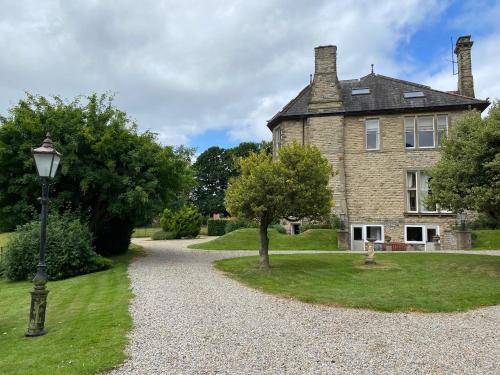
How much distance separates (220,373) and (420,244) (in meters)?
20.9

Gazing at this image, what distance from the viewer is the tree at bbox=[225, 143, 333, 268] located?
13070 millimetres

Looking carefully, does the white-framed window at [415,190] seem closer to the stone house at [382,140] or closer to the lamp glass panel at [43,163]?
the stone house at [382,140]

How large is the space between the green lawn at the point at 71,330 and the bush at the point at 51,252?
6.69 ft

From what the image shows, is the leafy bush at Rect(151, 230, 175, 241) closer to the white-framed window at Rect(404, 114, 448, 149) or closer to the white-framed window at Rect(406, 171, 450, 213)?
the white-framed window at Rect(406, 171, 450, 213)

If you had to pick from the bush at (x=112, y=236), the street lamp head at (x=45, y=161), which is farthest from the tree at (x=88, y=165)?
the street lamp head at (x=45, y=161)

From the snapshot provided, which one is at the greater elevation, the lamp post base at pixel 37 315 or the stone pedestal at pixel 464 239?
the stone pedestal at pixel 464 239

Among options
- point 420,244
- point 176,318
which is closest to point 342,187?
point 420,244

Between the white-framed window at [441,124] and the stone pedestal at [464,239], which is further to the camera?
the white-framed window at [441,124]

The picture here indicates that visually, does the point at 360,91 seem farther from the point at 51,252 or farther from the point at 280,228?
the point at 51,252

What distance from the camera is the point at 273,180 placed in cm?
1298

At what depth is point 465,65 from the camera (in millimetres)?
25625

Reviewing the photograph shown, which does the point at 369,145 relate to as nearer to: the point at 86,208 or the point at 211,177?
the point at 86,208

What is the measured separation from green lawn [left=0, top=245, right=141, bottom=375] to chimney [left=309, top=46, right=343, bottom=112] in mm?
17285

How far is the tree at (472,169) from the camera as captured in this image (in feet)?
38.7
